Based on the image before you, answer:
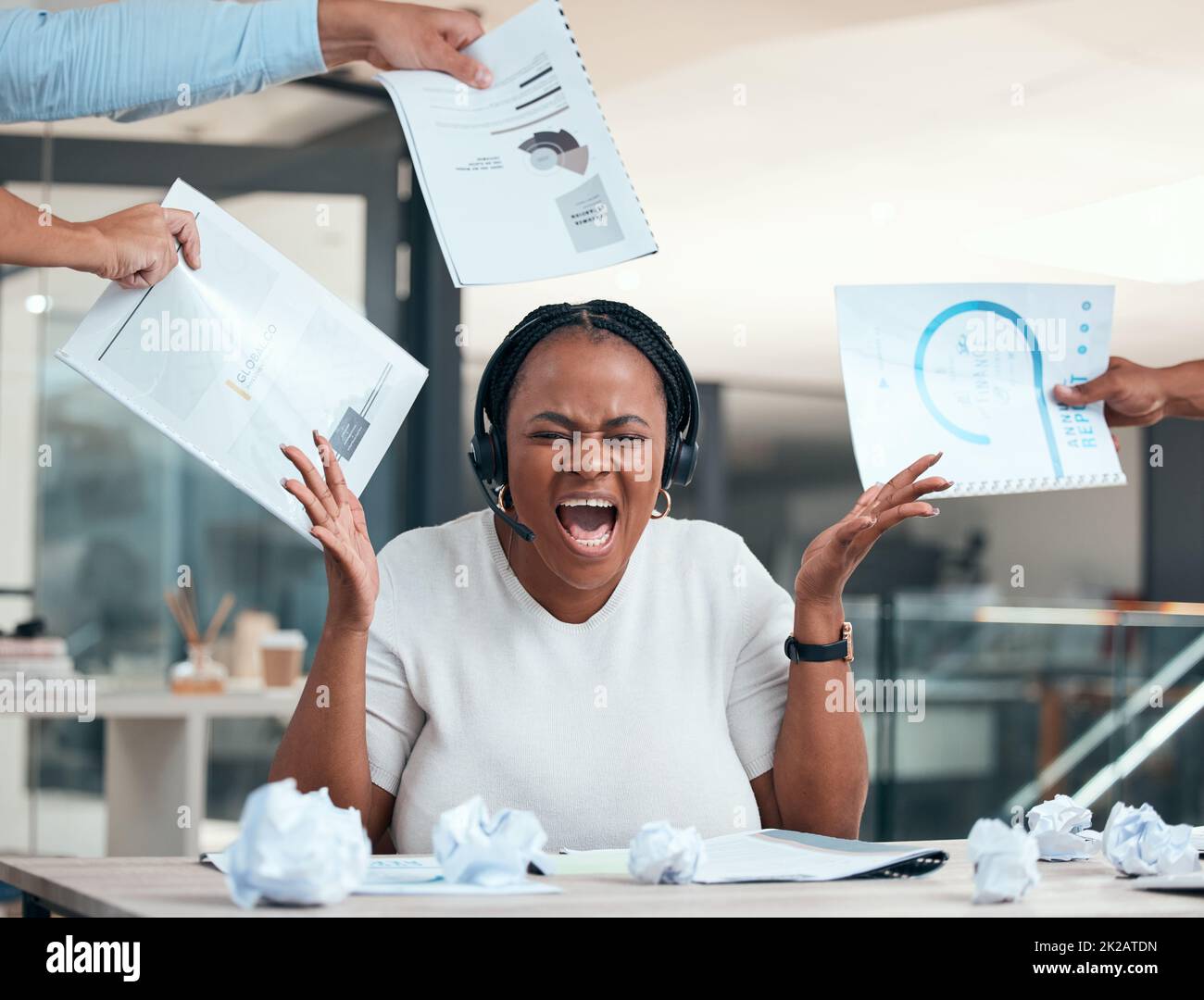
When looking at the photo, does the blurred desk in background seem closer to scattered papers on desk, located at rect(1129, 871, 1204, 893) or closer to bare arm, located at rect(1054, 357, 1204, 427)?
bare arm, located at rect(1054, 357, 1204, 427)

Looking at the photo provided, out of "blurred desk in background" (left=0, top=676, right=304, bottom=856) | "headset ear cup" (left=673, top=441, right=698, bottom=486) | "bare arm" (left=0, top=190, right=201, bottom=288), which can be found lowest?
"blurred desk in background" (left=0, top=676, right=304, bottom=856)

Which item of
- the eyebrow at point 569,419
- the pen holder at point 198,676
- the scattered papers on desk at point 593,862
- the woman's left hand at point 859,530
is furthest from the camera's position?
the pen holder at point 198,676

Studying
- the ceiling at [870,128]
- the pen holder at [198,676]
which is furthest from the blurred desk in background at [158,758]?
the ceiling at [870,128]

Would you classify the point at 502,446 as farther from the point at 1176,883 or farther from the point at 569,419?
the point at 1176,883

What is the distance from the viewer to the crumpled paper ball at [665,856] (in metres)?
1.04

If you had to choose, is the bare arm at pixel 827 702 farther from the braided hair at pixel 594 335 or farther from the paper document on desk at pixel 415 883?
the paper document on desk at pixel 415 883

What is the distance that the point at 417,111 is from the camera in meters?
1.50

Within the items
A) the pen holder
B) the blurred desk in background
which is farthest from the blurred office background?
the blurred desk in background

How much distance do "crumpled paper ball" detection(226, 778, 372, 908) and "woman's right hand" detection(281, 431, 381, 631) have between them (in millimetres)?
403

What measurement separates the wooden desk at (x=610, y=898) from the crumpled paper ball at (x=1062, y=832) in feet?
0.36

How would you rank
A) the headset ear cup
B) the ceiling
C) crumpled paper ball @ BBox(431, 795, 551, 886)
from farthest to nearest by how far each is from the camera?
the ceiling, the headset ear cup, crumpled paper ball @ BBox(431, 795, 551, 886)

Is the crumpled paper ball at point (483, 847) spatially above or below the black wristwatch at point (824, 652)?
below

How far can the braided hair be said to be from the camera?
1546mm
